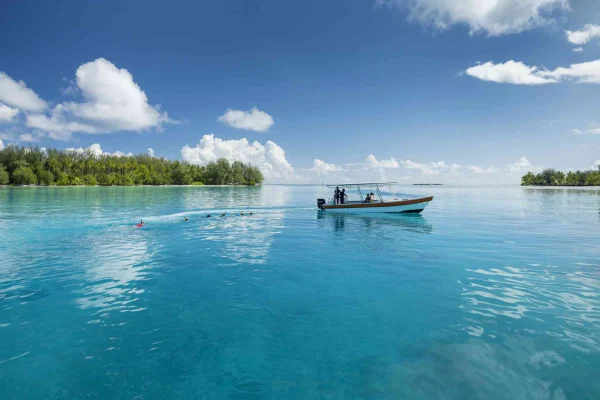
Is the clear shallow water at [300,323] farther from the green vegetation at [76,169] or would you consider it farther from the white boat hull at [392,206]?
the green vegetation at [76,169]

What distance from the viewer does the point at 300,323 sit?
31.5 feet

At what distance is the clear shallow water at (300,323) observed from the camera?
6.75 meters

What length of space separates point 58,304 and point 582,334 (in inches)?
651

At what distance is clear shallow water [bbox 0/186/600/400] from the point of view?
22.1ft

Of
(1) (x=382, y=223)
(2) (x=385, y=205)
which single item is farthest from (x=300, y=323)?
(2) (x=385, y=205)

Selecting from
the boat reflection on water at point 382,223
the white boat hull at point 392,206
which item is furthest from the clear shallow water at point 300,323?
the white boat hull at point 392,206

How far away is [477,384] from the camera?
6.65 metres

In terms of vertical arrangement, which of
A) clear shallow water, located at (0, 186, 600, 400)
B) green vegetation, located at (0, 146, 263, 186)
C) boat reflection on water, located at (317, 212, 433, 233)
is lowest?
clear shallow water, located at (0, 186, 600, 400)

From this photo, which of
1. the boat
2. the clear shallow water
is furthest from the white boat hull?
the clear shallow water

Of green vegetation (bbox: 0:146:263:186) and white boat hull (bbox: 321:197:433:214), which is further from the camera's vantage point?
green vegetation (bbox: 0:146:263:186)

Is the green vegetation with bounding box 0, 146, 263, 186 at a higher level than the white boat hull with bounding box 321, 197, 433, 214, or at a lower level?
higher

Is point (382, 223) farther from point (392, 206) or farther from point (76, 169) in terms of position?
point (76, 169)

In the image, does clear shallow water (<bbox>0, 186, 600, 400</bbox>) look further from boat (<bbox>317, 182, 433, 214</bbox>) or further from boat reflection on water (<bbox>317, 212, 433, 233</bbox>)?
boat (<bbox>317, 182, 433, 214</bbox>)

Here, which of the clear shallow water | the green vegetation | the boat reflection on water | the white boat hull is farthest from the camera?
the green vegetation
